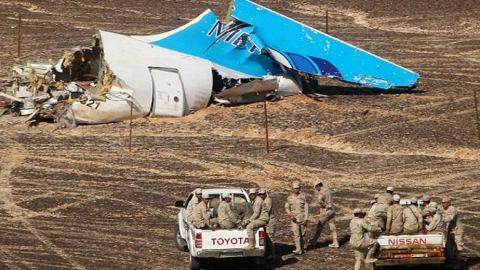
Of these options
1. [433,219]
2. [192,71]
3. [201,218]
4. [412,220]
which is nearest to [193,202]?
[201,218]

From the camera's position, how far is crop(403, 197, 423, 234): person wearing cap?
2528cm

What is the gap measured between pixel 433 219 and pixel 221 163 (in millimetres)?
11673

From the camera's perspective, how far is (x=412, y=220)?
25328 mm

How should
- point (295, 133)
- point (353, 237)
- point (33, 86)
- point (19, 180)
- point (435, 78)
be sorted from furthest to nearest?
point (435, 78), point (33, 86), point (295, 133), point (19, 180), point (353, 237)

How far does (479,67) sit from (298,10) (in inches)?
499

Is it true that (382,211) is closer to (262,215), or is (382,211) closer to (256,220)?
(262,215)

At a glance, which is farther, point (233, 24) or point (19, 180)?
point (233, 24)

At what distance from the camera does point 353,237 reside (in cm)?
2466

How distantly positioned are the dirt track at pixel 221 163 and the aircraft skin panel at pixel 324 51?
610 millimetres

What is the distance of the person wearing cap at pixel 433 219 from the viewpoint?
25.4m

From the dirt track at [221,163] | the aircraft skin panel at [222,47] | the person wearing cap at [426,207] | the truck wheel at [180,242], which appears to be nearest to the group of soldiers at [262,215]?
the dirt track at [221,163]

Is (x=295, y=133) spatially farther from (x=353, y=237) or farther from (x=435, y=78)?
(x=353, y=237)

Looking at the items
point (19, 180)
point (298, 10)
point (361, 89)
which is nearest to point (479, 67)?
point (361, 89)

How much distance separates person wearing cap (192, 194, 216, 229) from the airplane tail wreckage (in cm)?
1493
